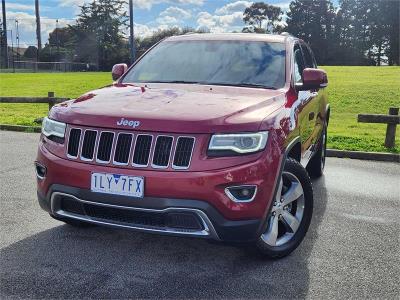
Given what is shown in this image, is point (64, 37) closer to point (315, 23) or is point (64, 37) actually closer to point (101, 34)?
point (101, 34)

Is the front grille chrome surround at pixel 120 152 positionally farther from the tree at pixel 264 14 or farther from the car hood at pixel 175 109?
the tree at pixel 264 14

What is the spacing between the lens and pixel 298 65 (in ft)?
17.8

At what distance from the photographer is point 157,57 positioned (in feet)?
17.6

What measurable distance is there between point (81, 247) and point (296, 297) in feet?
6.11

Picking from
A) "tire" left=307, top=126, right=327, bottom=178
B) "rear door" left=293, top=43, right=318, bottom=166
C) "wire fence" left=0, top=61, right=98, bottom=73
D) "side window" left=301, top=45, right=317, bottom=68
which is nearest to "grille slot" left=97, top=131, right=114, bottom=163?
"rear door" left=293, top=43, right=318, bottom=166

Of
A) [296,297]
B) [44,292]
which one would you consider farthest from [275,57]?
[44,292]

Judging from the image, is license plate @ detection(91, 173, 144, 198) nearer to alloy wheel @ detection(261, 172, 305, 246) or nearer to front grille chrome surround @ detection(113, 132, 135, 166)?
front grille chrome surround @ detection(113, 132, 135, 166)

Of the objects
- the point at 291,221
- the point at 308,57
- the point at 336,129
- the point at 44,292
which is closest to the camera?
the point at 44,292

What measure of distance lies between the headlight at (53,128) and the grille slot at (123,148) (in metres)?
0.53

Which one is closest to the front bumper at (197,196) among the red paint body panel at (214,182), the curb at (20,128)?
the red paint body panel at (214,182)

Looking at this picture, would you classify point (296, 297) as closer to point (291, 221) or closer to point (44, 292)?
point (291, 221)

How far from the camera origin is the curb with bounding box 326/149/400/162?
884 centimetres

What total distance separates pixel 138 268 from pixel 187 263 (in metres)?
0.39

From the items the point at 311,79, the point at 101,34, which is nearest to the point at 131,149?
the point at 311,79
